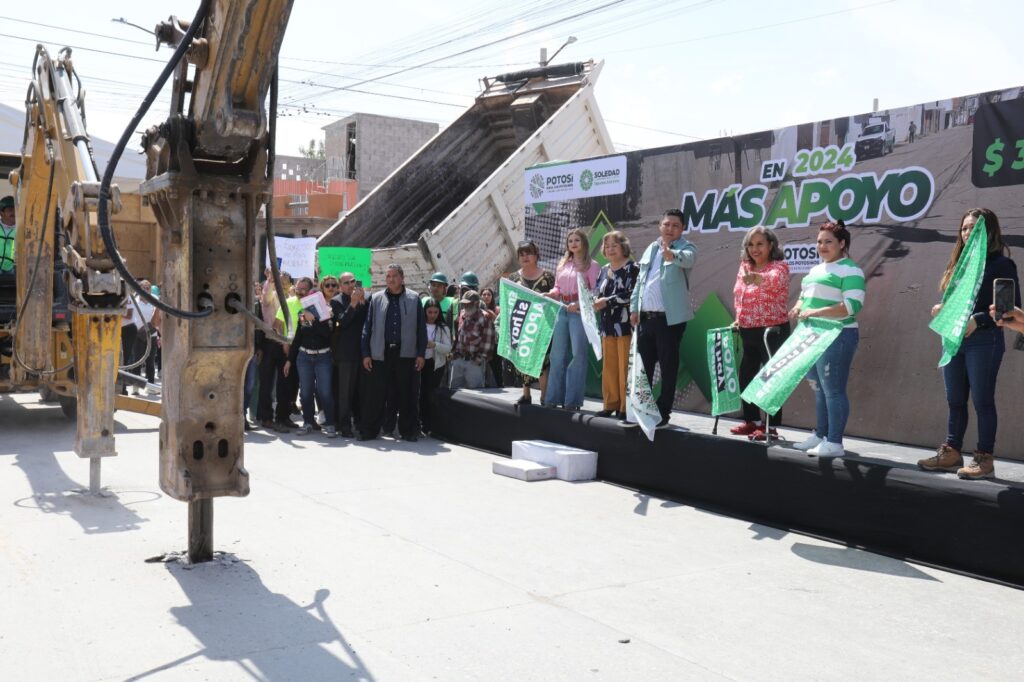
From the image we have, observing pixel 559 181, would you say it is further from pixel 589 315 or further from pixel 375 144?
pixel 375 144

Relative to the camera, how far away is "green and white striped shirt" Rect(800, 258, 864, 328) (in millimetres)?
6727

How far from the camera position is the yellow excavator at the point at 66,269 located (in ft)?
Result: 22.9

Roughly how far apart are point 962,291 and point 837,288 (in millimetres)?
1005

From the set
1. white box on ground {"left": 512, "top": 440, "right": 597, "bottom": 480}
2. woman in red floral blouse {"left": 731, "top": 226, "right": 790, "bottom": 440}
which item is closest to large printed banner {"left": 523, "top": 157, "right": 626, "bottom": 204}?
woman in red floral blouse {"left": 731, "top": 226, "right": 790, "bottom": 440}

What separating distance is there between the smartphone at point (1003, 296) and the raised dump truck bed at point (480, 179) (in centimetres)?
883

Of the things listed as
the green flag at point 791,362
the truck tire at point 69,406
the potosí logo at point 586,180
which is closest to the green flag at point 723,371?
the green flag at point 791,362

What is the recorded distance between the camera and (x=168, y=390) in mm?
5352

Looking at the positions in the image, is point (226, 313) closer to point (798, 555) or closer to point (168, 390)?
point (168, 390)

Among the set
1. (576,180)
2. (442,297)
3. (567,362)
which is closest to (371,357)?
(442,297)

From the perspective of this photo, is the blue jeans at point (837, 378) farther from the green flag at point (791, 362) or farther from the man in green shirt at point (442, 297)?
the man in green shirt at point (442, 297)

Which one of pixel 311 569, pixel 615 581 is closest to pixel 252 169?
pixel 311 569

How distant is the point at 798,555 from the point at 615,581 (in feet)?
4.71

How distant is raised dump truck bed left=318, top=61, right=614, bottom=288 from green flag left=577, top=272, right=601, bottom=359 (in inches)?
188

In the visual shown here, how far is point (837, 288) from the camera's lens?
6871 mm
